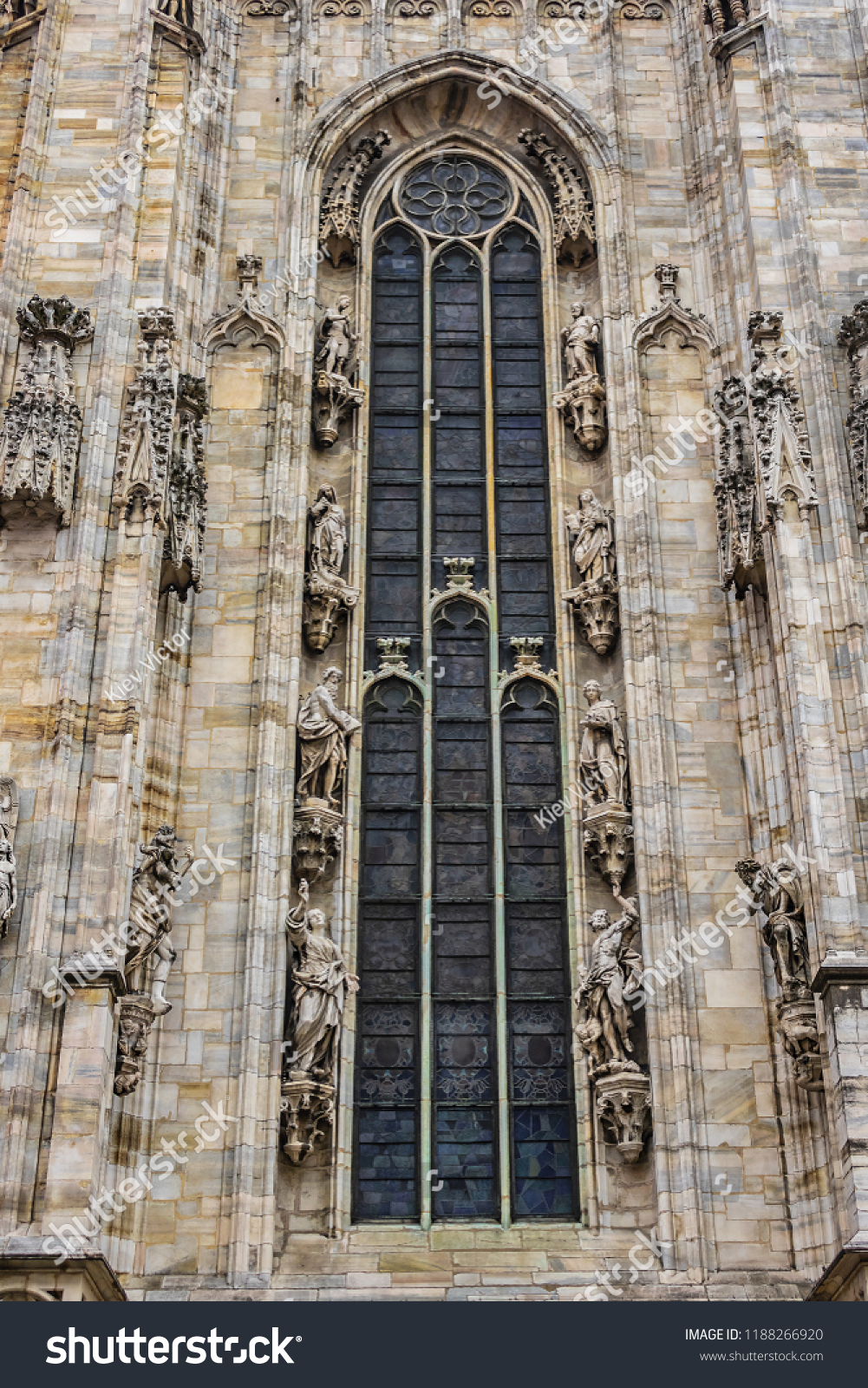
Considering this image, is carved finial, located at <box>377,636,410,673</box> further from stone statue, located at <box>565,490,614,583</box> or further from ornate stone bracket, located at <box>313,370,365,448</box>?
ornate stone bracket, located at <box>313,370,365,448</box>

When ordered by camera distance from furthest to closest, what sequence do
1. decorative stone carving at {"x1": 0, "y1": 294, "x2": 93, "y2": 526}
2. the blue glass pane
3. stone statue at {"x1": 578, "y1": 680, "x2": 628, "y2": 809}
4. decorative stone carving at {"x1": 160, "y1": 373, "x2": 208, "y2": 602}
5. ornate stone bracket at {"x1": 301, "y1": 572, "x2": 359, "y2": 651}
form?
ornate stone bracket at {"x1": 301, "y1": 572, "x2": 359, "y2": 651} → decorative stone carving at {"x1": 160, "y1": 373, "x2": 208, "y2": 602} → stone statue at {"x1": 578, "y1": 680, "x2": 628, "y2": 809} → decorative stone carving at {"x1": 0, "y1": 294, "x2": 93, "y2": 526} → the blue glass pane

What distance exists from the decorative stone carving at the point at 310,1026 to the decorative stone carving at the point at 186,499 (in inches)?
113

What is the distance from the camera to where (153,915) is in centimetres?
1694

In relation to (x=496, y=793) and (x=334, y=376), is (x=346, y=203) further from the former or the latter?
(x=496, y=793)

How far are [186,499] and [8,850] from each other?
12.4ft

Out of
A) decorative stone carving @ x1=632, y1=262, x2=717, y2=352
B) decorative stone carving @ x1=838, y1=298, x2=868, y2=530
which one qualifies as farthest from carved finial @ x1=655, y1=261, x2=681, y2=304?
decorative stone carving @ x1=838, y1=298, x2=868, y2=530

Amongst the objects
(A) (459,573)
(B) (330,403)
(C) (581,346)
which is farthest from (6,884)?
(C) (581,346)

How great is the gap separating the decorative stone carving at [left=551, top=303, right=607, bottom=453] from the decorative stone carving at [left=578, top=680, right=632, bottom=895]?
105 inches

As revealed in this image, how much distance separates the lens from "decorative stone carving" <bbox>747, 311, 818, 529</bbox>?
18328mm

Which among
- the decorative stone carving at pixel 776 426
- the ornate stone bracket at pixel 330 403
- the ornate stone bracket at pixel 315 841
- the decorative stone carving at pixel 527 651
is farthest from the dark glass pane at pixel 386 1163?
the ornate stone bracket at pixel 330 403

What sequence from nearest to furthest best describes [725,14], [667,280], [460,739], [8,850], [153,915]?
[8,850], [153,915], [460,739], [667,280], [725,14]

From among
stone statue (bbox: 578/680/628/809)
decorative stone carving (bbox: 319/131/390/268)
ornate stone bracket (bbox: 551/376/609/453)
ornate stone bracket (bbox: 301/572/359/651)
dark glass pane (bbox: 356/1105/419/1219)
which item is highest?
decorative stone carving (bbox: 319/131/390/268)

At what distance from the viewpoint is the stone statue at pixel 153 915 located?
16.7m

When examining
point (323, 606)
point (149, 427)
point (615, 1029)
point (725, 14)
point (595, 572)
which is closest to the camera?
point (615, 1029)
